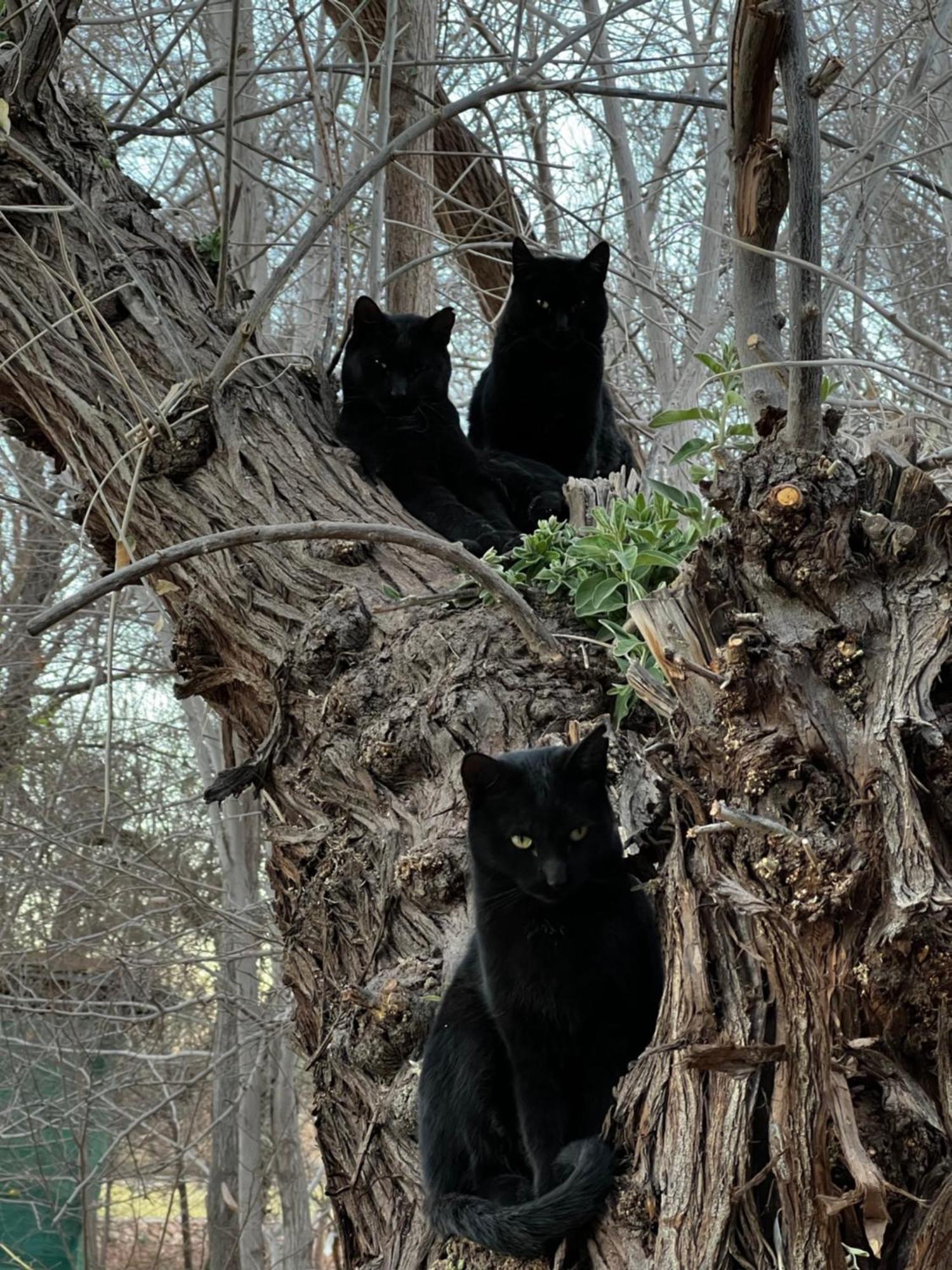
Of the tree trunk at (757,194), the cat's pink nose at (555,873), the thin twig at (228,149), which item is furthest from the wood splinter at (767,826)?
the thin twig at (228,149)

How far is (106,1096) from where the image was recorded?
6.86 metres

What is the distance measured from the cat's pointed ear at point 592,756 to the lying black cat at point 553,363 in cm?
291

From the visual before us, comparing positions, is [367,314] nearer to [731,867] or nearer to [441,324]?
[441,324]

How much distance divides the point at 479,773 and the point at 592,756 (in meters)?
0.24

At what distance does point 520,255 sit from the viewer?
511cm

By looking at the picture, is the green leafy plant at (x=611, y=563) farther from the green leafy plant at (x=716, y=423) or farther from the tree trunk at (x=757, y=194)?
the tree trunk at (x=757, y=194)

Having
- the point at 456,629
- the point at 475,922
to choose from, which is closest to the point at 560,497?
the point at 456,629

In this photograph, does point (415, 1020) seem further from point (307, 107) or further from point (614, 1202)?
point (307, 107)

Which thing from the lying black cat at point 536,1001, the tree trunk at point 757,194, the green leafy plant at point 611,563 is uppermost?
the tree trunk at point 757,194

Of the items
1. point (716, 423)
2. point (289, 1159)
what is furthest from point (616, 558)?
point (289, 1159)

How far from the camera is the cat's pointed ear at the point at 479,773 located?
2.49 m

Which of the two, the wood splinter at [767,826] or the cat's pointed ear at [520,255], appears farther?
the cat's pointed ear at [520,255]

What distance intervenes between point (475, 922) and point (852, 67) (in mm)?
6151

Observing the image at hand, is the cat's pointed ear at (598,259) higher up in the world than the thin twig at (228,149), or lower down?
higher up
